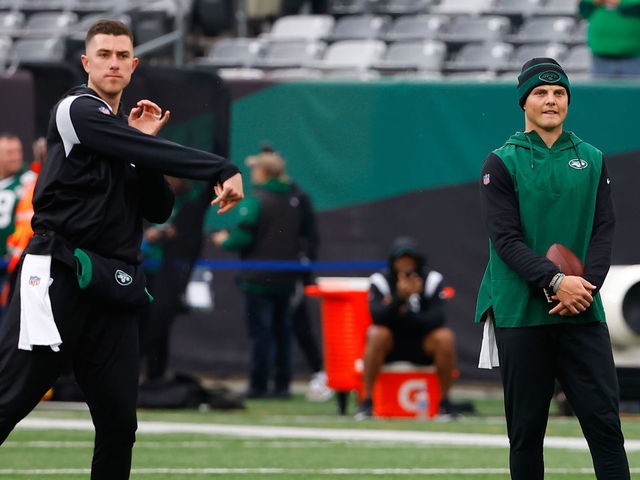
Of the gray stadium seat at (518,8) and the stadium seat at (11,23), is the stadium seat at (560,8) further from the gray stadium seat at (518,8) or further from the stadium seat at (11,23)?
the stadium seat at (11,23)

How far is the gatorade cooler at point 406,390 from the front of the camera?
11.1 meters

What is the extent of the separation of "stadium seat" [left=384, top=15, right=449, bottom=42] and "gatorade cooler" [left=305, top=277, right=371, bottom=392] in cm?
723

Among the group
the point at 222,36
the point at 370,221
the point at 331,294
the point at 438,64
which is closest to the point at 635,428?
the point at 331,294

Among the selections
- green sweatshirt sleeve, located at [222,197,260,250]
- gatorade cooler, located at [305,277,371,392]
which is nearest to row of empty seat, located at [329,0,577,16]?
green sweatshirt sleeve, located at [222,197,260,250]

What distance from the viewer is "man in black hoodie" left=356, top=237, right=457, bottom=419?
1095cm

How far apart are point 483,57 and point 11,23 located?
658 cm

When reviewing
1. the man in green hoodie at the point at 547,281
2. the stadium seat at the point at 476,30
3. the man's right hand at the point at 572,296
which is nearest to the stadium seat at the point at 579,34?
the stadium seat at the point at 476,30

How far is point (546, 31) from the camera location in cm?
1786

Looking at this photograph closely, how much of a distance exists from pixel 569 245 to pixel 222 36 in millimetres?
14524

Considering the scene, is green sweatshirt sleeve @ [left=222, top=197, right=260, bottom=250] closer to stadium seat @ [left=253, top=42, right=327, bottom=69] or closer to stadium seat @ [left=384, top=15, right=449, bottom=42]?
stadium seat @ [left=253, top=42, right=327, bottom=69]

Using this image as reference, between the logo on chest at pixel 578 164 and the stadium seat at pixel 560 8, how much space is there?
1350 centimetres

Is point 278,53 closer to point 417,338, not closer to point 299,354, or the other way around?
point 299,354

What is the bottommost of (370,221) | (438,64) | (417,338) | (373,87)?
(417,338)

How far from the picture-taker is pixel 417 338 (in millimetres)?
11148
